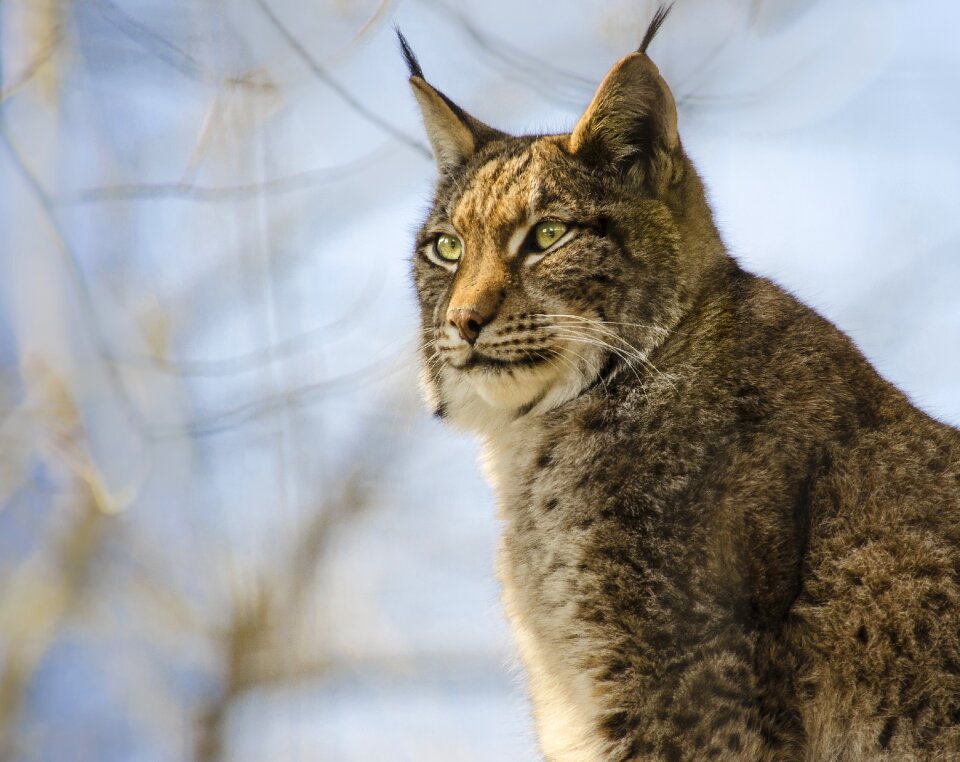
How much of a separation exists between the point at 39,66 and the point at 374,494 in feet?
8.49

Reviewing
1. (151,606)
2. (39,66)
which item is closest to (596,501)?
(151,606)

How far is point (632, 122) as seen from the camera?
446 centimetres

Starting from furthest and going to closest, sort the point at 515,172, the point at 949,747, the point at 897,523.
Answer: the point at 515,172 < the point at 897,523 < the point at 949,747

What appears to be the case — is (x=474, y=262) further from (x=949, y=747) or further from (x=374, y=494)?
(x=949, y=747)

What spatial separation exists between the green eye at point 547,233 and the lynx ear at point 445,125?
86 centimetres

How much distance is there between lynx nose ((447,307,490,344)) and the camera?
166 inches

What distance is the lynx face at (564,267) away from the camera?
4262 mm

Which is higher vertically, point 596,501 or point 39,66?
point 39,66

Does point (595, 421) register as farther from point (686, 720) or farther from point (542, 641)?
point (686, 720)

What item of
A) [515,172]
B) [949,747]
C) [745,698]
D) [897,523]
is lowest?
[949,747]

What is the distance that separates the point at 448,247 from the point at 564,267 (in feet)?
2.40

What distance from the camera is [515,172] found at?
470 centimetres

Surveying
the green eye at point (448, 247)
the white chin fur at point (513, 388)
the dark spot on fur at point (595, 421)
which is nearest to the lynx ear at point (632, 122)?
the green eye at point (448, 247)

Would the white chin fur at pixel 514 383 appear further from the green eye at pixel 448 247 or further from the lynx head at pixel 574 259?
the green eye at pixel 448 247
